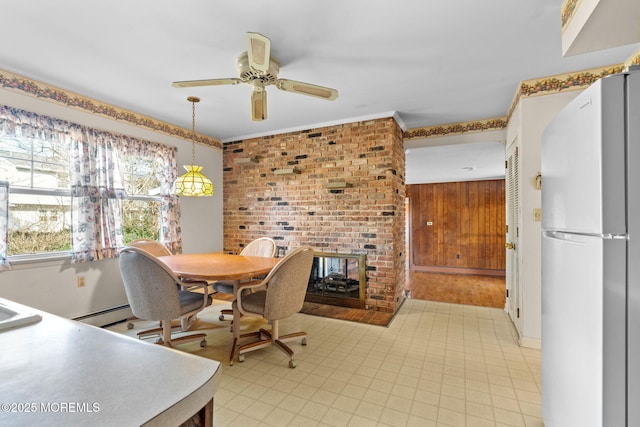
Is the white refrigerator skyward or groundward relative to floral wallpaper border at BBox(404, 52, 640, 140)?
groundward

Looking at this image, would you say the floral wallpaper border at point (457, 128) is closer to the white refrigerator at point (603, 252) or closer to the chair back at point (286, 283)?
the chair back at point (286, 283)

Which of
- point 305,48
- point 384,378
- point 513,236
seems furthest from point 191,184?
point 513,236

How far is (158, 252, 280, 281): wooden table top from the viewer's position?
7.49 ft

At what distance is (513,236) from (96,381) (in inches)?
144

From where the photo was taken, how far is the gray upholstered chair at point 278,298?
7.47 feet

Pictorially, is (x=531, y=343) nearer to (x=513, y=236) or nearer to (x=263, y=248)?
(x=513, y=236)

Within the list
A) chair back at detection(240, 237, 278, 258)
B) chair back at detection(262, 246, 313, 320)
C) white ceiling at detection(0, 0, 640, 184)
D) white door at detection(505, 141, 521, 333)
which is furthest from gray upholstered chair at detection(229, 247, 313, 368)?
white door at detection(505, 141, 521, 333)

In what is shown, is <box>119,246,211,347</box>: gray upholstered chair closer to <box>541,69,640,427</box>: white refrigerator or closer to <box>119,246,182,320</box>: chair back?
<box>119,246,182,320</box>: chair back

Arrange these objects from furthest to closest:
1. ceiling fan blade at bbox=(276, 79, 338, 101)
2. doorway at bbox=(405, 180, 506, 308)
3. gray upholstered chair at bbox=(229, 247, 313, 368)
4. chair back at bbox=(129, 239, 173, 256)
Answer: doorway at bbox=(405, 180, 506, 308) < chair back at bbox=(129, 239, 173, 256) < gray upholstered chair at bbox=(229, 247, 313, 368) < ceiling fan blade at bbox=(276, 79, 338, 101)

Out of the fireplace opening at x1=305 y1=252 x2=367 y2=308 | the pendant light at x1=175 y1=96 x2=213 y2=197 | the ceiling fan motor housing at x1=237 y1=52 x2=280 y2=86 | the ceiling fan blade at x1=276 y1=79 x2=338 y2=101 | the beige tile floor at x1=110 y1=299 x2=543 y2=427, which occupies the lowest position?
the beige tile floor at x1=110 y1=299 x2=543 y2=427

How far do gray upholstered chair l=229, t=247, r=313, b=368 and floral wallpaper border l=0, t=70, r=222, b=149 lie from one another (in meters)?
2.49

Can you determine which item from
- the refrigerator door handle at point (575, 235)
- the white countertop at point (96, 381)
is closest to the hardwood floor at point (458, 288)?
the refrigerator door handle at point (575, 235)

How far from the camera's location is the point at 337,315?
3.44 meters

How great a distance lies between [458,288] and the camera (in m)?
5.05
